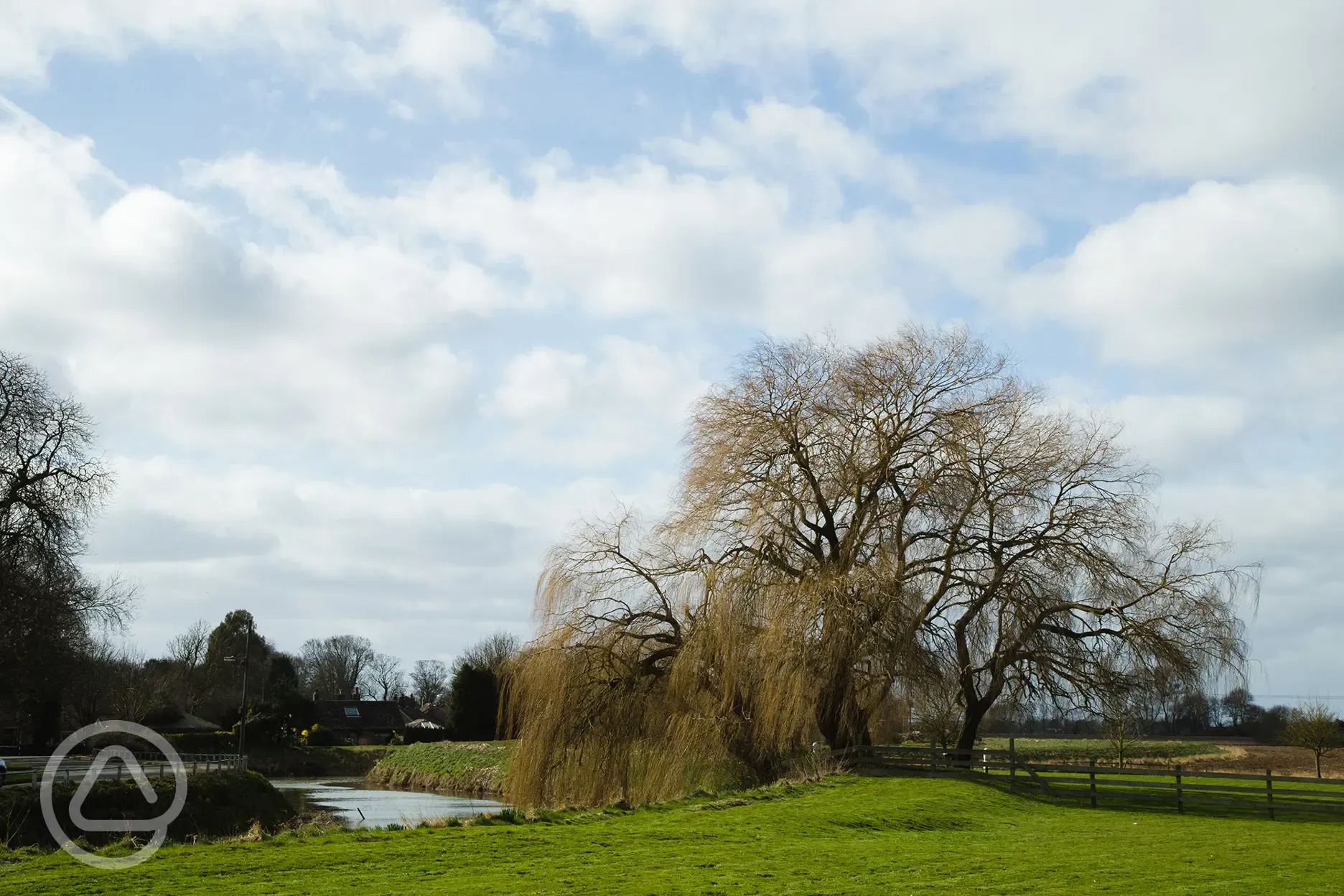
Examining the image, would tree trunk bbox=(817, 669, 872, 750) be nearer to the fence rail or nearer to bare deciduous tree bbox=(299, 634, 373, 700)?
the fence rail

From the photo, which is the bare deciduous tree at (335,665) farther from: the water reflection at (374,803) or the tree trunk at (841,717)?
the tree trunk at (841,717)

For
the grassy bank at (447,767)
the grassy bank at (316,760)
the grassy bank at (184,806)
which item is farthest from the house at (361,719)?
the grassy bank at (184,806)

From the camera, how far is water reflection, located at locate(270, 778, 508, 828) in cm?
2880

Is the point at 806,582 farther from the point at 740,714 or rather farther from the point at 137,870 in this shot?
the point at 137,870

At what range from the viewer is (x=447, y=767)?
4922 centimetres

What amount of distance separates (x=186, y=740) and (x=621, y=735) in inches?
1678

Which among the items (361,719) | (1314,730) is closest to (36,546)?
(1314,730)

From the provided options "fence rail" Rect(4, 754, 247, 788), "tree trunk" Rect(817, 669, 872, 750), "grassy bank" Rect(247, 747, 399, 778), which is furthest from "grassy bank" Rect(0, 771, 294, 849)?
"grassy bank" Rect(247, 747, 399, 778)

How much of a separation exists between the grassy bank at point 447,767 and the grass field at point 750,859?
2633cm

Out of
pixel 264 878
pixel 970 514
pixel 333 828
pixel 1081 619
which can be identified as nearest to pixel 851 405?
pixel 970 514

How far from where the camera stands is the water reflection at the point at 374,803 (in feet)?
94.5

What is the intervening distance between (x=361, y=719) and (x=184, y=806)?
197 feet

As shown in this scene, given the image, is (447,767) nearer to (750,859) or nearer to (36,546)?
(36,546)

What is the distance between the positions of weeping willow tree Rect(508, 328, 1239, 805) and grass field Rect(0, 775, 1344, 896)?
457cm
